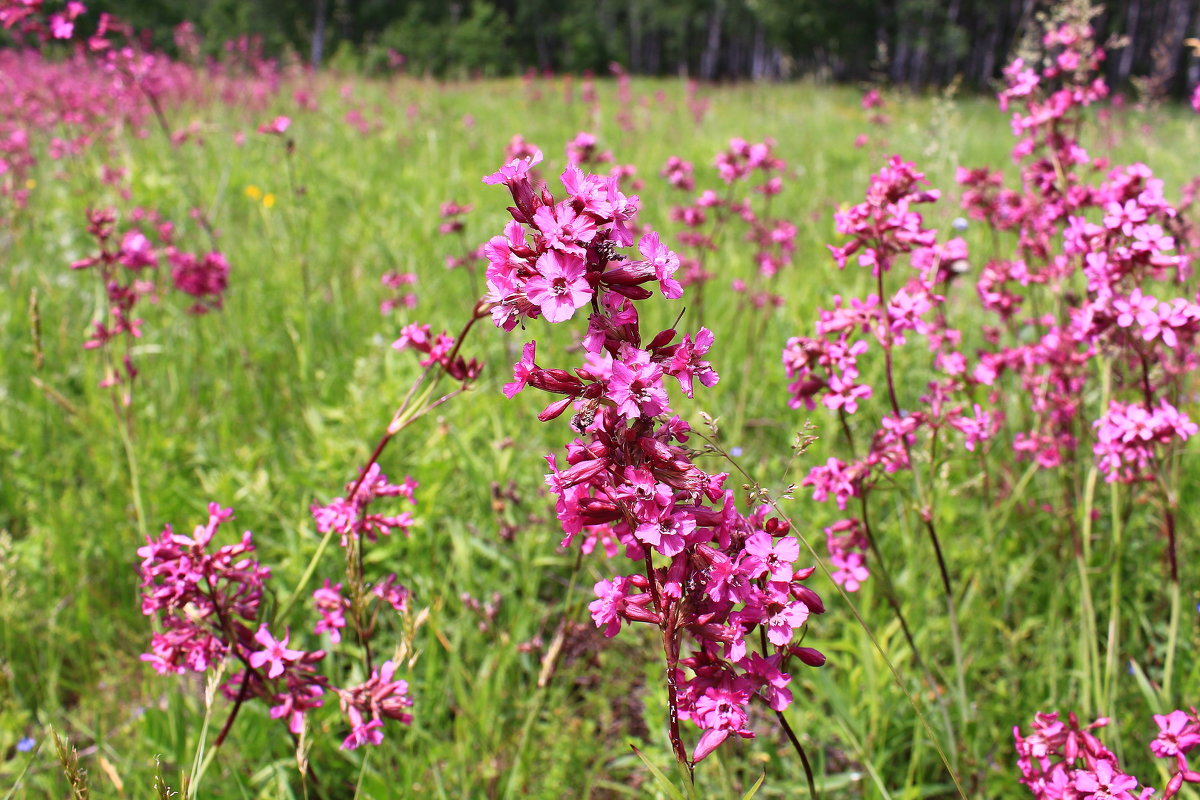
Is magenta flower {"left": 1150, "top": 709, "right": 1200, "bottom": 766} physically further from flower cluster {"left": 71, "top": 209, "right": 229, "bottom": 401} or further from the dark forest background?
the dark forest background

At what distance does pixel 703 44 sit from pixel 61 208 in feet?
176

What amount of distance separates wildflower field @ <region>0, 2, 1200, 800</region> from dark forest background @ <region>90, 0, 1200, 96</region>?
26.5 metres

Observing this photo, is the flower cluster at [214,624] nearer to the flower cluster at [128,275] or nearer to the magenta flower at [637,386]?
the magenta flower at [637,386]

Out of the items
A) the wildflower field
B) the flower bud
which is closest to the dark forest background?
the wildflower field

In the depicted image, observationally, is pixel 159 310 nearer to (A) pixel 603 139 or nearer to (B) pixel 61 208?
(B) pixel 61 208

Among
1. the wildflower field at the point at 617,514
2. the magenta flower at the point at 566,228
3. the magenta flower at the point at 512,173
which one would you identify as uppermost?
the magenta flower at the point at 512,173

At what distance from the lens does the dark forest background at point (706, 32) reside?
34438 millimetres

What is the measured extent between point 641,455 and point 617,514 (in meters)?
0.10

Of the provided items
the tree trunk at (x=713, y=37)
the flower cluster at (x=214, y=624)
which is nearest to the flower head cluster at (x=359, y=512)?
the flower cluster at (x=214, y=624)

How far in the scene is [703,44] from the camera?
173 feet

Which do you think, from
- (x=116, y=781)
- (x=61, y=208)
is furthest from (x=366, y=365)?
(x=61, y=208)

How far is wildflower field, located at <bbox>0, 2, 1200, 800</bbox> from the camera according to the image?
1.12m

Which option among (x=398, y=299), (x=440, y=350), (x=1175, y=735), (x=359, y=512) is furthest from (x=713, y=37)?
(x=1175, y=735)

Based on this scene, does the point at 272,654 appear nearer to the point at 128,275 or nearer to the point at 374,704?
the point at 374,704
